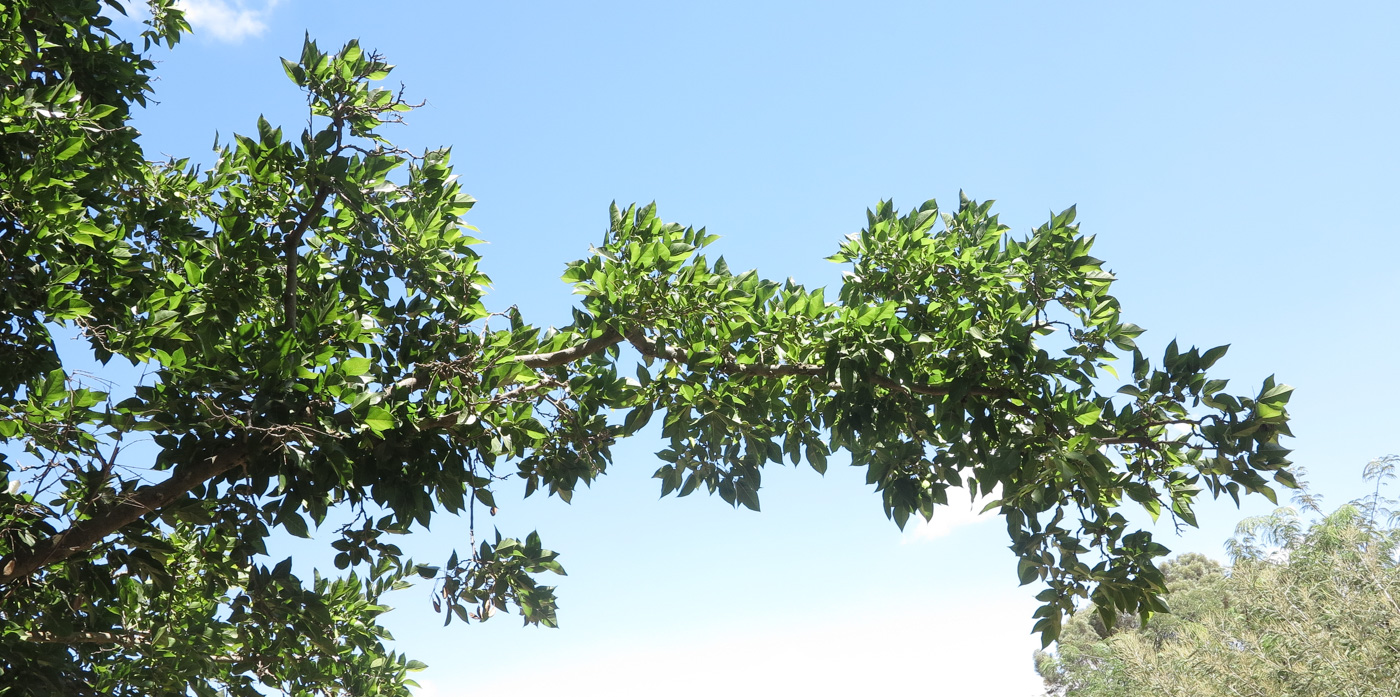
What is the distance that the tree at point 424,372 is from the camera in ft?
7.88

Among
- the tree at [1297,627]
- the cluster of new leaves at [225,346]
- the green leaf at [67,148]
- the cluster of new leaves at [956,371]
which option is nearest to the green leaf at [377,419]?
the cluster of new leaves at [225,346]

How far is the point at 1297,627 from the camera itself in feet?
33.6

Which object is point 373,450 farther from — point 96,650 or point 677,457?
point 96,650

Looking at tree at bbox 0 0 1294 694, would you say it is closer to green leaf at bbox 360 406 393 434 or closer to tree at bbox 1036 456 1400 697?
green leaf at bbox 360 406 393 434

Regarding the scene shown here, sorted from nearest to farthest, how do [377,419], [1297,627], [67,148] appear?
[377,419], [67,148], [1297,627]

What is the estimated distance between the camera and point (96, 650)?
3406 mm

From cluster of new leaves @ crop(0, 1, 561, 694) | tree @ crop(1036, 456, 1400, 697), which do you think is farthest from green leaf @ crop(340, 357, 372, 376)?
tree @ crop(1036, 456, 1400, 697)

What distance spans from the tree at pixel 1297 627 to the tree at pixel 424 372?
31.4ft

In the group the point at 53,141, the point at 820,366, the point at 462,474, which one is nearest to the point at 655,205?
the point at 820,366

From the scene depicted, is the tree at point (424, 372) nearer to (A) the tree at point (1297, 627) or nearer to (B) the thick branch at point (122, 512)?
(B) the thick branch at point (122, 512)

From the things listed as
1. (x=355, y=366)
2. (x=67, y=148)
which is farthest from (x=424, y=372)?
(x=67, y=148)

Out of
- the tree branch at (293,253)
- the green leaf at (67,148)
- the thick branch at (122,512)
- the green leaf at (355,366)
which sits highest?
the green leaf at (67,148)

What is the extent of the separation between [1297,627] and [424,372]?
11584mm

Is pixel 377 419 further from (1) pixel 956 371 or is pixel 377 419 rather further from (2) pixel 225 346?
(1) pixel 956 371
